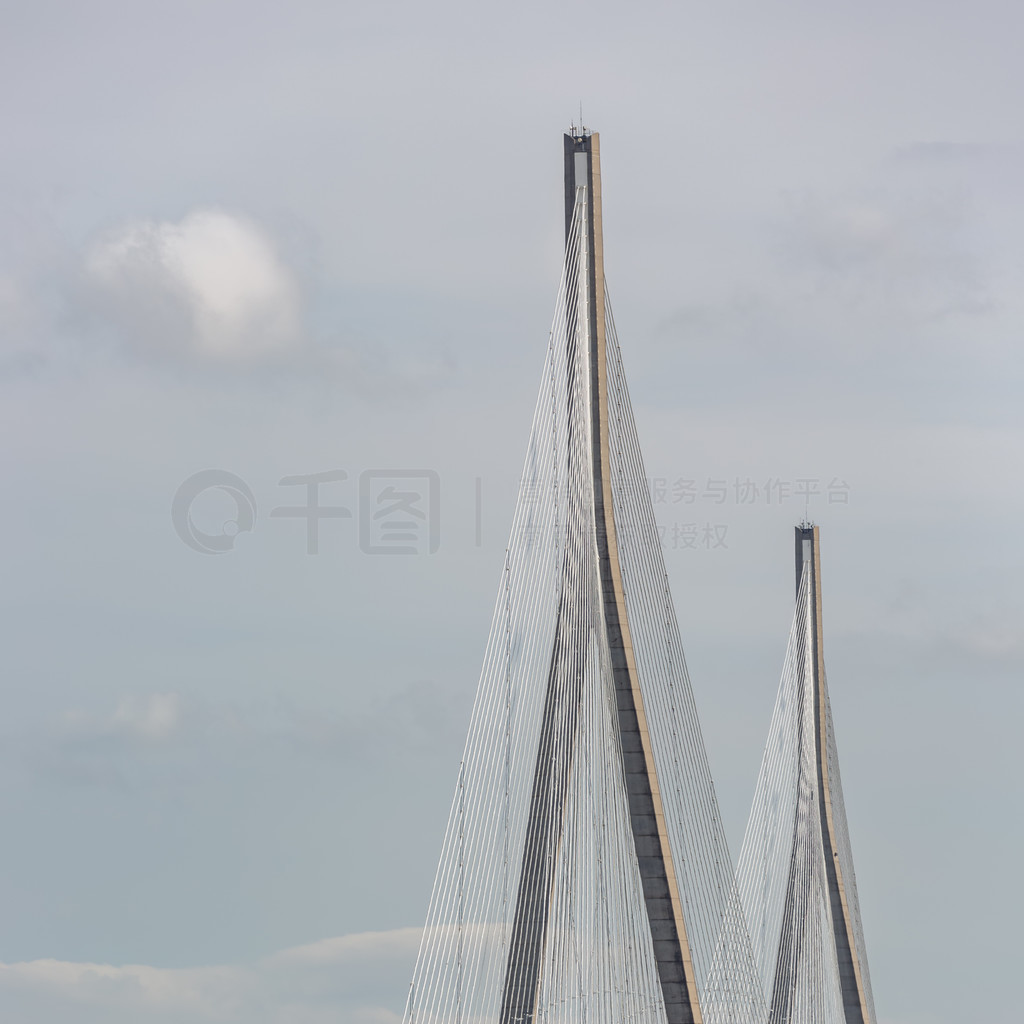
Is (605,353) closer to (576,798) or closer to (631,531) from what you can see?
(631,531)

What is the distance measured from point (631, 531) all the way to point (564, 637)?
2573mm

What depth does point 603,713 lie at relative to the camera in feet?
84.5

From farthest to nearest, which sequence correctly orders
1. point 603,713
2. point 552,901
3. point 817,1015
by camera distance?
point 817,1015 → point 603,713 → point 552,901

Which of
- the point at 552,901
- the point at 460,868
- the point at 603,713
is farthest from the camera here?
the point at 603,713

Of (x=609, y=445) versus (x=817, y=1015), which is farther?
(x=817, y=1015)

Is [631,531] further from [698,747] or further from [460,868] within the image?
[460,868]

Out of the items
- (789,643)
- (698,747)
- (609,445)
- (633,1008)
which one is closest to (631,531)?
(609,445)

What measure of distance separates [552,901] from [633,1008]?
7.81 feet

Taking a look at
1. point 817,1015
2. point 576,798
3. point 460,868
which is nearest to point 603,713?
point 576,798

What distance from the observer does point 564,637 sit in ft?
80.6

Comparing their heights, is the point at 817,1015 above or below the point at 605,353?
below

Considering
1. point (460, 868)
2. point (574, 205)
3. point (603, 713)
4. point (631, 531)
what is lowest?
point (460, 868)

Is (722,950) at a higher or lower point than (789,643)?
lower

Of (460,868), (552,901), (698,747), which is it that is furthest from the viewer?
(698,747)
